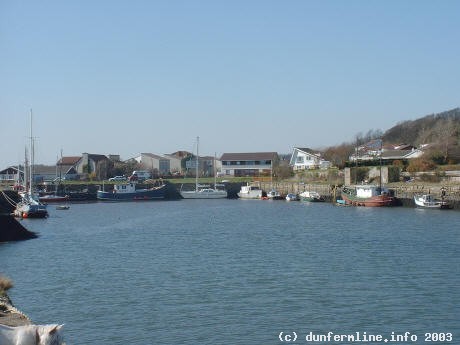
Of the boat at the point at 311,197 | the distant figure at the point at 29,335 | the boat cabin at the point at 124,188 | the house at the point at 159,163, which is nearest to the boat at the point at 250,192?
the boat at the point at 311,197

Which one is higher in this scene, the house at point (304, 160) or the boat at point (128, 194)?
the house at point (304, 160)

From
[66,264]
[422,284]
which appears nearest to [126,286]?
[66,264]

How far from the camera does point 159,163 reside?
105188mm

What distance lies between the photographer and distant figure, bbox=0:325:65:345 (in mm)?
10727

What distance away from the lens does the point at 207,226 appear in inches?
1570

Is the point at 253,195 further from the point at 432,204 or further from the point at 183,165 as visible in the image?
the point at 183,165

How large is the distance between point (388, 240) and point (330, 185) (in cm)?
3663

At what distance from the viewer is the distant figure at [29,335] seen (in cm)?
1073

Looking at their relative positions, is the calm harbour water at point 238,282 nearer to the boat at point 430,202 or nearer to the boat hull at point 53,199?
the boat at point 430,202

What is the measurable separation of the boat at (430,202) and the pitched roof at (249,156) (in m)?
45.4

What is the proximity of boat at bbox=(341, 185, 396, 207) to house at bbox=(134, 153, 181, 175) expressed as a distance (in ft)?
165

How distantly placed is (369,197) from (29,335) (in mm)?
45165

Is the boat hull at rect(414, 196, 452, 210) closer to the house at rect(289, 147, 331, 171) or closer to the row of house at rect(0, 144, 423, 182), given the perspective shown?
the row of house at rect(0, 144, 423, 182)

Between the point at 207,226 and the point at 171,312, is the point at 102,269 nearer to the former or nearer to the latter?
the point at 171,312
